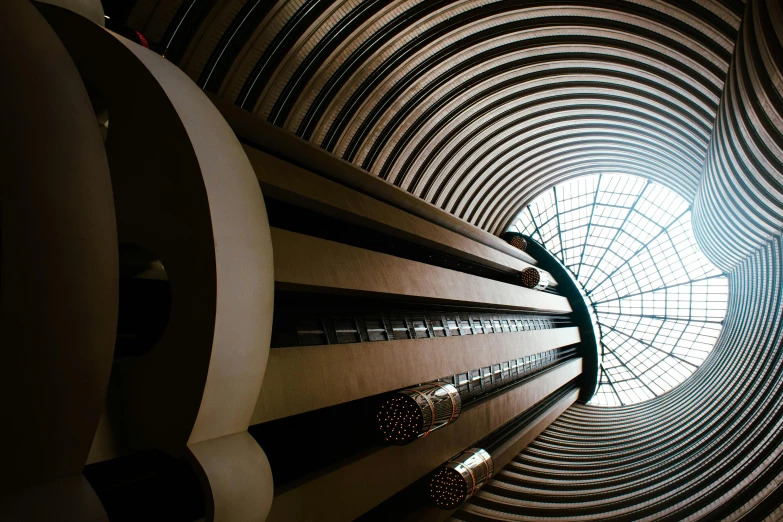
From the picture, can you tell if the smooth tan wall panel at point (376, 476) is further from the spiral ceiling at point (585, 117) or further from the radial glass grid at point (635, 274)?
the radial glass grid at point (635, 274)

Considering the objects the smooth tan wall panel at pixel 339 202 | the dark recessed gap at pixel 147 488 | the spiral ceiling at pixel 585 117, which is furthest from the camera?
the spiral ceiling at pixel 585 117

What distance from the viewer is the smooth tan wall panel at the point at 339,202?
11.7 metres

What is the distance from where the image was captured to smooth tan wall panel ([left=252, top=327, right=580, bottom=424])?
918 cm

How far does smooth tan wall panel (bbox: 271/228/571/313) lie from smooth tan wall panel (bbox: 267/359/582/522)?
4.12m

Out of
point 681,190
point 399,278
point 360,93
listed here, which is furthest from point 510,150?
point 399,278

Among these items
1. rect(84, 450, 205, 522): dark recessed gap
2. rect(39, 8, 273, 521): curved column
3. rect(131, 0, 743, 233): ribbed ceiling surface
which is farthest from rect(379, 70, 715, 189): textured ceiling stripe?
rect(84, 450, 205, 522): dark recessed gap

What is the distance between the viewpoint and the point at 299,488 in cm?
900

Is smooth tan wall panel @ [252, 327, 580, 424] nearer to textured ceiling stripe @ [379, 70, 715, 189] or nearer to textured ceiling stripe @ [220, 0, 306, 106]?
textured ceiling stripe @ [220, 0, 306, 106]

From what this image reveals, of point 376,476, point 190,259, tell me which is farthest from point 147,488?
point 376,476

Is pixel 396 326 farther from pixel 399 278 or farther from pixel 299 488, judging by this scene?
pixel 299 488

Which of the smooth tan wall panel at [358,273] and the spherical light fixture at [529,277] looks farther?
the spherical light fixture at [529,277]

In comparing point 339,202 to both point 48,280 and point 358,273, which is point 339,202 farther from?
point 48,280

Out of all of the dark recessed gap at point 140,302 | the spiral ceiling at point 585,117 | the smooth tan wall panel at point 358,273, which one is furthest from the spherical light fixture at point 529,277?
the dark recessed gap at point 140,302

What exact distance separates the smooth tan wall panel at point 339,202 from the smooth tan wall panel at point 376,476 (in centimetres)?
648
